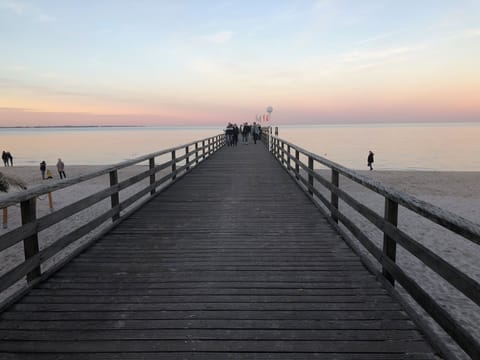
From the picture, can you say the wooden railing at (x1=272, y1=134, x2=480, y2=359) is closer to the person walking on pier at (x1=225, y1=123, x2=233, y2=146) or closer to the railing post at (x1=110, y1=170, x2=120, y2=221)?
the railing post at (x1=110, y1=170, x2=120, y2=221)

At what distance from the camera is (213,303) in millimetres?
3158

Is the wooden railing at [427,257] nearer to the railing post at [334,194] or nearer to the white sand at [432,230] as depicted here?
the railing post at [334,194]

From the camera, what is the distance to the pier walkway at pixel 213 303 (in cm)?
253

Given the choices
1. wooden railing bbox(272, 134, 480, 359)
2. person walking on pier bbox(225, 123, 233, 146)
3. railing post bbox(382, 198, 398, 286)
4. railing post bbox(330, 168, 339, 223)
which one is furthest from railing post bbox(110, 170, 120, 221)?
person walking on pier bbox(225, 123, 233, 146)

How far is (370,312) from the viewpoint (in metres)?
2.98

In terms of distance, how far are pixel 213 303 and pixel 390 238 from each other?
69.7 inches

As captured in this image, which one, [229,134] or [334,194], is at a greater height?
[229,134]

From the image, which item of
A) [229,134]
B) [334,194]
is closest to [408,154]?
[229,134]

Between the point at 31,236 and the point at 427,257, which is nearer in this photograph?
the point at 427,257

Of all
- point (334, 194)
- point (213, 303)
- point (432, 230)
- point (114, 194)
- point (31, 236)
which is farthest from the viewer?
point (432, 230)

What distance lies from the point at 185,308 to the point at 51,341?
1034 millimetres

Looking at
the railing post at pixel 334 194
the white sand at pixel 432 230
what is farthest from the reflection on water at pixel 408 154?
the railing post at pixel 334 194

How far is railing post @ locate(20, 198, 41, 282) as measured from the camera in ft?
10.7

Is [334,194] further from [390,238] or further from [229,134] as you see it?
[229,134]
